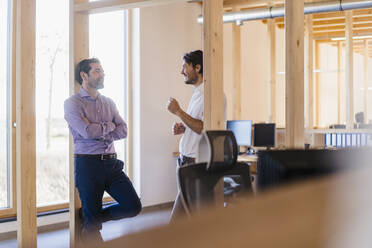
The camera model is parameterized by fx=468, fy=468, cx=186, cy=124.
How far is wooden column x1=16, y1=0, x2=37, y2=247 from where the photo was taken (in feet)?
11.6

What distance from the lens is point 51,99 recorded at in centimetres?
533

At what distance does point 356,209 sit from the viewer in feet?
2.40

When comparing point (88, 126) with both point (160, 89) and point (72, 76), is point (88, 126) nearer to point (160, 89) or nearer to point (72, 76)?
point (72, 76)

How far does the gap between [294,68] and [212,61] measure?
21.1 inches

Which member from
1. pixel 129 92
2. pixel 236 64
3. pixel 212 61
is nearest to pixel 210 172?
pixel 212 61

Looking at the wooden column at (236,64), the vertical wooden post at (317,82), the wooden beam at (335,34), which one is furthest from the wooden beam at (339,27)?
the wooden column at (236,64)

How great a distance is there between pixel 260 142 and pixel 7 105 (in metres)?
3.53

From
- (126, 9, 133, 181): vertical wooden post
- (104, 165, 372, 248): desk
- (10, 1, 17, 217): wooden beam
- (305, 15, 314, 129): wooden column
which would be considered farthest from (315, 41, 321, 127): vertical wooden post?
(104, 165, 372, 248): desk

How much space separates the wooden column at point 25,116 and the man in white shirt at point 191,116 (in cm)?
110

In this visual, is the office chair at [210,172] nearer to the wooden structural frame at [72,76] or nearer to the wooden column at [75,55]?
the wooden structural frame at [72,76]

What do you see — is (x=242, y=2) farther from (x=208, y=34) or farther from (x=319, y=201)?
(x=319, y=201)

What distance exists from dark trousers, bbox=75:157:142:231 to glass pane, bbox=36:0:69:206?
5.92 feet

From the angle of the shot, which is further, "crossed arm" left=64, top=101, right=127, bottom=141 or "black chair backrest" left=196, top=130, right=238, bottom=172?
Result: "crossed arm" left=64, top=101, right=127, bottom=141

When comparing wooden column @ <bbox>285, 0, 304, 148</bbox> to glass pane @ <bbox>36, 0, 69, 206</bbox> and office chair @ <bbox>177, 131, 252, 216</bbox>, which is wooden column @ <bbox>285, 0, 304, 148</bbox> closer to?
office chair @ <bbox>177, 131, 252, 216</bbox>
